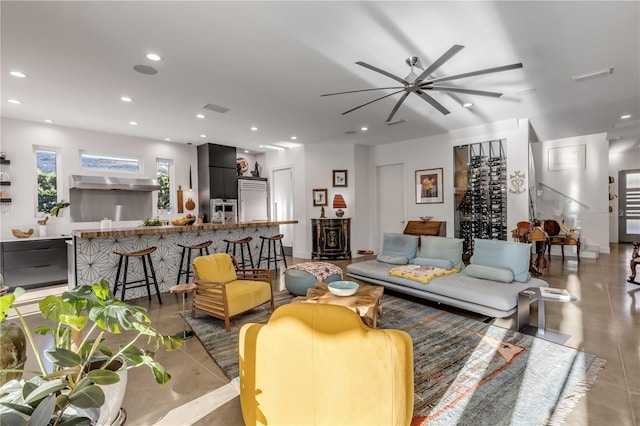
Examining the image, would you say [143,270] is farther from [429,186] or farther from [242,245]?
[429,186]

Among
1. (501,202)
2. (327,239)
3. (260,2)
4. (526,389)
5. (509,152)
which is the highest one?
(260,2)

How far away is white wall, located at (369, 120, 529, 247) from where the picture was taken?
5906mm

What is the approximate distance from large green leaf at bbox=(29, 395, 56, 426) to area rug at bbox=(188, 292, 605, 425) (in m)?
1.61

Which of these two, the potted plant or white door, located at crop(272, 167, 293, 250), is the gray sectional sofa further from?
white door, located at crop(272, 167, 293, 250)

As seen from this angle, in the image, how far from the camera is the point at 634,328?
3.12 m

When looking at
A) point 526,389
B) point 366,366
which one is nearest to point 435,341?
point 526,389

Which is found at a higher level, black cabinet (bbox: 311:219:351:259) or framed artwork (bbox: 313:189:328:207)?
framed artwork (bbox: 313:189:328:207)

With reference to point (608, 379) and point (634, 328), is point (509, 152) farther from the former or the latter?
point (608, 379)

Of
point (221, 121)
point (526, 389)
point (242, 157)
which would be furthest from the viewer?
point (242, 157)

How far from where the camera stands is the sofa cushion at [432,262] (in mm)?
4266

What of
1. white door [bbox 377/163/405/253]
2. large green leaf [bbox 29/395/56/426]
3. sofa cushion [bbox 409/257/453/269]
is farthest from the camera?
white door [bbox 377/163/405/253]

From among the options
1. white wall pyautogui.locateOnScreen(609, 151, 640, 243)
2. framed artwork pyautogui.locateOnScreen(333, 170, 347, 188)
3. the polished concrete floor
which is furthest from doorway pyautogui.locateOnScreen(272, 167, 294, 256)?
white wall pyautogui.locateOnScreen(609, 151, 640, 243)

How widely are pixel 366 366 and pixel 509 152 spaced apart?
6.29 m

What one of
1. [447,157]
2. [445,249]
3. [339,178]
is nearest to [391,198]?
[339,178]
